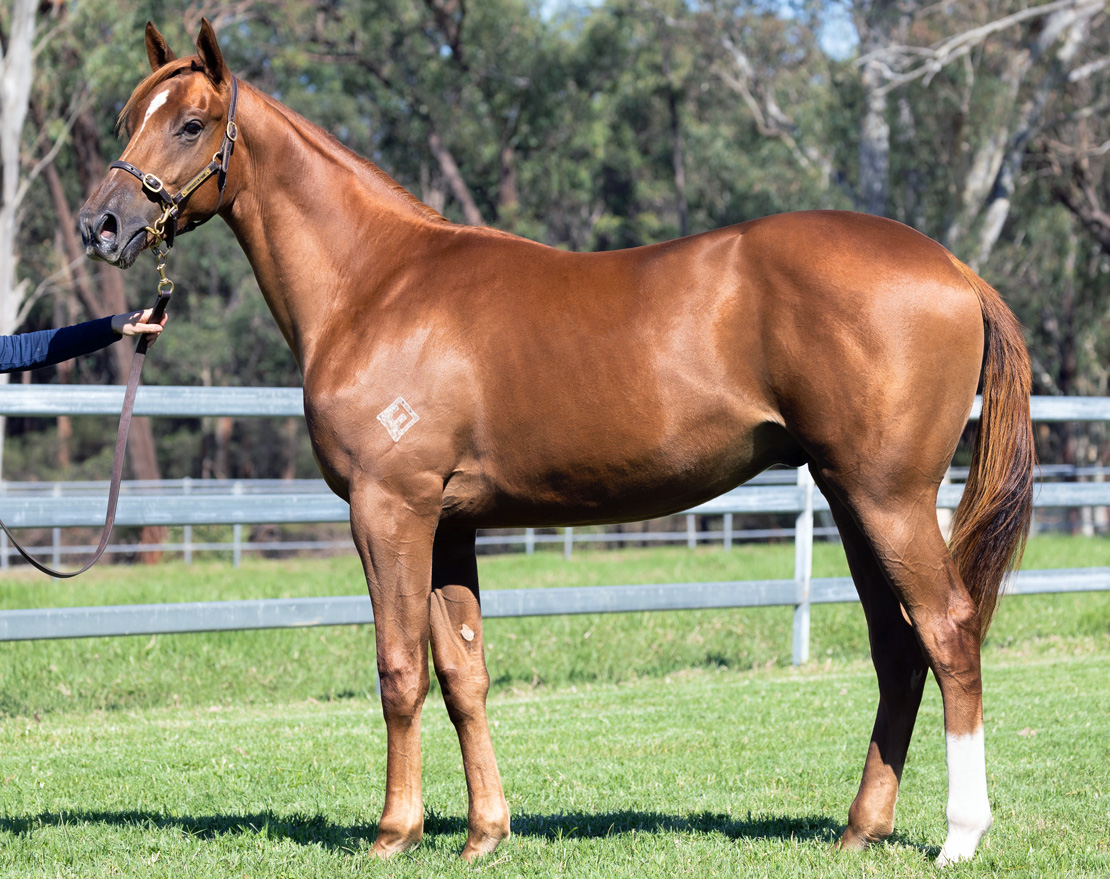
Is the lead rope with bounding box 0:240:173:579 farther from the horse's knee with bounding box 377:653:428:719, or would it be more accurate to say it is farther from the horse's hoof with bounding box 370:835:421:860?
the horse's hoof with bounding box 370:835:421:860

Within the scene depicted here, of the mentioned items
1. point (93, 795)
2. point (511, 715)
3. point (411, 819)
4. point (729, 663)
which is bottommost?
point (729, 663)

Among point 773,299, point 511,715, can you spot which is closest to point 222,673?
point 511,715

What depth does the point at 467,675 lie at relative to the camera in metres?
3.65

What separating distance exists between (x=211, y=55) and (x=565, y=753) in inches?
126

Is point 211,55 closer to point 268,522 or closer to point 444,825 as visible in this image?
point 268,522

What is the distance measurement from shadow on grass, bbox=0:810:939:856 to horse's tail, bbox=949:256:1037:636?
0.95 metres

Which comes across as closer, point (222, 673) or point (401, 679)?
point (401, 679)

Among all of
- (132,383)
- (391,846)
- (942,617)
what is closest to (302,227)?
(132,383)

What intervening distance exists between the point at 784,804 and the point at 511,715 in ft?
6.29

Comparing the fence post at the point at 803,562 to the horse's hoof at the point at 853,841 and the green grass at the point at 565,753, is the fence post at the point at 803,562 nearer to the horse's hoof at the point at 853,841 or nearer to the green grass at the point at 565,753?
the green grass at the point at 565,753

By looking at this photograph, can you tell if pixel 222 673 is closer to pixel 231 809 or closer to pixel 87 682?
pixel 87 682

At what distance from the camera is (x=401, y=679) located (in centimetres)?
345

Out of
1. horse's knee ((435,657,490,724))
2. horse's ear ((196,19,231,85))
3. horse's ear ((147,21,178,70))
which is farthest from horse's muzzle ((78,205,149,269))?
horse's knee ((435,657,490,724))

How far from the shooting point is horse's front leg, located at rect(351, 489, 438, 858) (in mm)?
3371
